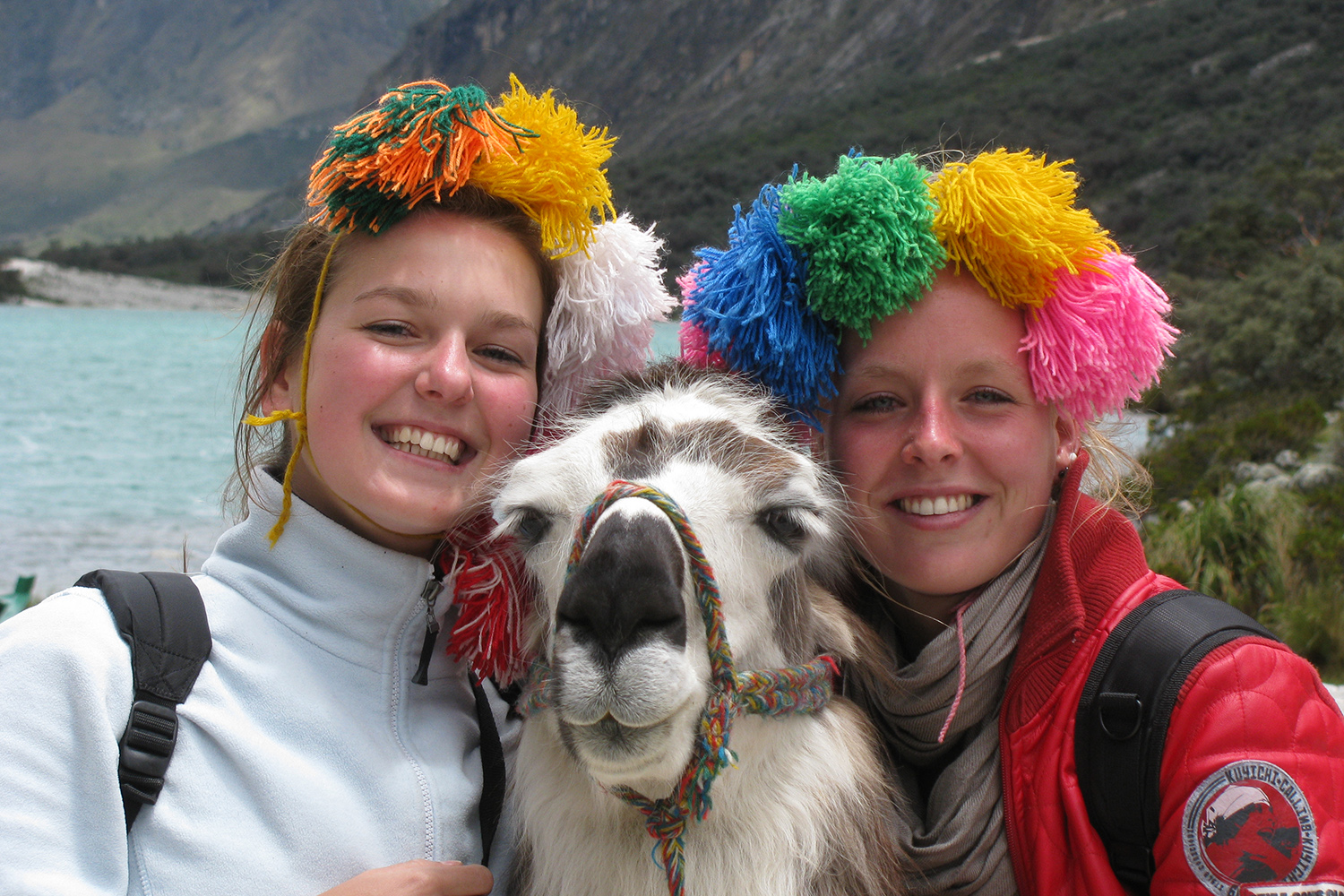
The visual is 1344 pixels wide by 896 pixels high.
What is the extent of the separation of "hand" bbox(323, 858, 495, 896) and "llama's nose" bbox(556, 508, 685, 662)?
1.90 ft

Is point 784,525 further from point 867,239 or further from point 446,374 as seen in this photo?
point 446,374

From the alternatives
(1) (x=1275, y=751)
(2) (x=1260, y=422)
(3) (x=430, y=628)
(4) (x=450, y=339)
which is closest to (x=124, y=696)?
(3) (x=430, y=628)

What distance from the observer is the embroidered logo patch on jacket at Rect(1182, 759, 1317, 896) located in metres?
1.47

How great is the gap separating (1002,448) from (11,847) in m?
1.84

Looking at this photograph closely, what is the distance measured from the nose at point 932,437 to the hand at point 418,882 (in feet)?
3.80

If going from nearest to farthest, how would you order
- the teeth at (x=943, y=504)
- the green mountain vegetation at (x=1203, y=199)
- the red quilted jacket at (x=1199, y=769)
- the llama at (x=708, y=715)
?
1. the red quilted jacket at (x=1199, y=769)
2. the llama at (x=708, y=715)
3. the teeth at (x=943, y=504)
4. the green mountain vegetation at (x=1203, y=199)

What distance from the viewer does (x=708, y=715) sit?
1.50 metres

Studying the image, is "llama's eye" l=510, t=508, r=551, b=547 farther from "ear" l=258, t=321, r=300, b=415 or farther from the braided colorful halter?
"ear" l=258, t=321, r=300, b=415

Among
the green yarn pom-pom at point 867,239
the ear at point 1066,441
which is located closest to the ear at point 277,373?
the green yarn pom-pom at point 867,239

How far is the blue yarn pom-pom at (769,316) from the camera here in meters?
1.94

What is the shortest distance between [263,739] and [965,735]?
139 centimetres

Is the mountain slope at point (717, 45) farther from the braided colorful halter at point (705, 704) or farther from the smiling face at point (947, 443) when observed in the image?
the braided colorful halter at point (705, 704)

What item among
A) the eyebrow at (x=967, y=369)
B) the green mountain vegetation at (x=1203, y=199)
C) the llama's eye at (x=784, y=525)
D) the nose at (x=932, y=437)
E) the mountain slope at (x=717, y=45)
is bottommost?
the llama's eye at (x=784, y=525)

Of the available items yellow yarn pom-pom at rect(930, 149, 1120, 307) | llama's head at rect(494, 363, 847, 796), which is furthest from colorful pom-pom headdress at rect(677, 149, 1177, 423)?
llama's head at rect(494, 363, 847, 796)
